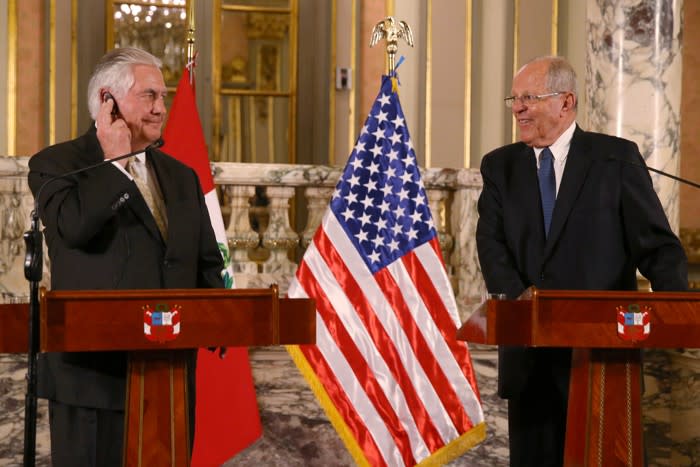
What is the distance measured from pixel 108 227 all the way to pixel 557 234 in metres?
1.40

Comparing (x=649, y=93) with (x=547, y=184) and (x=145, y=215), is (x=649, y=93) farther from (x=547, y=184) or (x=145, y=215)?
(x=145, y=215)

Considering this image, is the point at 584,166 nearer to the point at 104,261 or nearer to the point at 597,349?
the point at 597,349

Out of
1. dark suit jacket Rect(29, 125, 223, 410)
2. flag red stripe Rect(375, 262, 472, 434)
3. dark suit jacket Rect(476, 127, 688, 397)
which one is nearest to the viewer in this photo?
dark suit jacket Rect(29, 125, 223, 410)

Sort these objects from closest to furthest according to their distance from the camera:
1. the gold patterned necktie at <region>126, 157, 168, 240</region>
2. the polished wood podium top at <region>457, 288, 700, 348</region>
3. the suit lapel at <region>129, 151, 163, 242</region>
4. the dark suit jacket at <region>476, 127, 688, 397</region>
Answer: the polished wood podium top at <region>457, 288, 700, 348</region> → the suit lapel at <region>129, 151, 163, 242</region> → the gold patterned necktie at <region>126, 157, 168, 240</region> → the dark suit jacket at <region>476, 127, 688, 397</region>

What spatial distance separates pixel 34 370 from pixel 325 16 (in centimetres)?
632

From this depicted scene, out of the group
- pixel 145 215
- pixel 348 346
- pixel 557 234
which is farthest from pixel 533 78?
pixel 348 346

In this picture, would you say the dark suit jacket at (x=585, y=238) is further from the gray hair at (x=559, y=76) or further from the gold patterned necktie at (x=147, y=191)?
the gold patterned necktie at (x=147, y=191)

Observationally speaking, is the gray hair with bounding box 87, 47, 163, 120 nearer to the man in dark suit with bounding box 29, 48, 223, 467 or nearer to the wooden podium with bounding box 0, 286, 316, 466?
the man in dark suit with bounding box 29, 48, 223, 467

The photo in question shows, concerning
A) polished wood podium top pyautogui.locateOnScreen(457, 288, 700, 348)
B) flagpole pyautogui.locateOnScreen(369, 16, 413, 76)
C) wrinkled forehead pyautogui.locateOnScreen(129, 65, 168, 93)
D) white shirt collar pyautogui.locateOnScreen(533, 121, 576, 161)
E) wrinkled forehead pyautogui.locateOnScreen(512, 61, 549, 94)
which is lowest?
polished wood podium top pyautogui.locateOnScreen(457, 288, 700, 348)

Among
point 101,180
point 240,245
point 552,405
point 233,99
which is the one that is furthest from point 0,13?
point 552,405

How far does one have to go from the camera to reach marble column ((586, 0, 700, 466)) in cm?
515

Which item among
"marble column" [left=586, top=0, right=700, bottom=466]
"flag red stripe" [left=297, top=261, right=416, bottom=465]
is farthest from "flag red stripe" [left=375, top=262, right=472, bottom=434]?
"marble column" [left=586, top=0, right=700, bottom=466]

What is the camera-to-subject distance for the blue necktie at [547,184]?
351 centimetres

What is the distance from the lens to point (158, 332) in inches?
106
